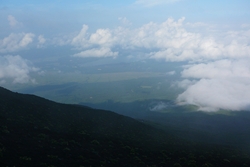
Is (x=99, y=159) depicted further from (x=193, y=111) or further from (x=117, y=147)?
(x=193, y=111)

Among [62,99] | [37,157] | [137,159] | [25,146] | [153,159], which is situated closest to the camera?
[37,157]

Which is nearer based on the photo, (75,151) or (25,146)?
(25,146)

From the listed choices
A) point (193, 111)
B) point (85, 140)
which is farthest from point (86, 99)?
point (85, 140)

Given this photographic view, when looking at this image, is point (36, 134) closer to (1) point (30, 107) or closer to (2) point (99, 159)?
(2) point (99, 159)

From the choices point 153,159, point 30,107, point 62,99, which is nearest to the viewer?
point 153,159

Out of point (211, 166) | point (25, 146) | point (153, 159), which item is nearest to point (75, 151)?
point (25, 146)

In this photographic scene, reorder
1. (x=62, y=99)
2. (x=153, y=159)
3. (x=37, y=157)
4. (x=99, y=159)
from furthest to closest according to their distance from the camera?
1. (x=62, y=99)
2. (x=153, y=159)
3. (x=99, y=159)
4. (x=37, y=157)

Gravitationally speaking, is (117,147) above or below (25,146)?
below

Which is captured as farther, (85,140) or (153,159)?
(85,140)

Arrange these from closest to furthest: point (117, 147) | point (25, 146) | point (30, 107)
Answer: point (25, 146) < point (117, 147) < point (30, 107)
